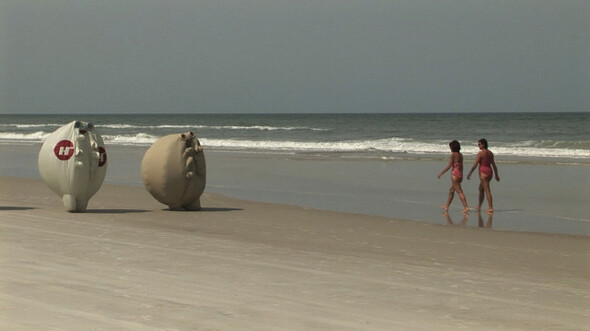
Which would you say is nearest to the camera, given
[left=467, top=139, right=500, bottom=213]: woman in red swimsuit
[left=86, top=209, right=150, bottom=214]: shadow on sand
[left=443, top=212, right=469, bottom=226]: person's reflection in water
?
[left=443, top=212, right=469, bottom=226]: person's reflection in water

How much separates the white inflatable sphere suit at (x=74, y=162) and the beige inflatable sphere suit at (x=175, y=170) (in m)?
0.88

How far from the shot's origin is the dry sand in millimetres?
6324

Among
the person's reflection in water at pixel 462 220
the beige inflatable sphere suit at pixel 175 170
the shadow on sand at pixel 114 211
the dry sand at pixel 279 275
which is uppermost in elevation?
the beige inflatable sphere suit at pixel 175 170

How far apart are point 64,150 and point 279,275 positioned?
631cm

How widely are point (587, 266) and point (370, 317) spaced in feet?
13.6

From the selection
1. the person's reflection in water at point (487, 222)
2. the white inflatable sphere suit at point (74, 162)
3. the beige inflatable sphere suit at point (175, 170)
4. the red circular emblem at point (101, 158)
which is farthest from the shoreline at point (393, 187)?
the white inflatable sphere suit at point (74, 162)

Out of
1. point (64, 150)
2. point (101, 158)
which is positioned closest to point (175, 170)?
point (101, 158)

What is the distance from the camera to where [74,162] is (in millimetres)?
13172

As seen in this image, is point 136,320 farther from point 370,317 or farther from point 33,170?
point 33,170

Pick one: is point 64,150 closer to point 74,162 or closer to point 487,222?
point 74,162

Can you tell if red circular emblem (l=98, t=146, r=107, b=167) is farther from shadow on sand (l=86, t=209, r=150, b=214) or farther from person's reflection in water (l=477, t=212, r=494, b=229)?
person's reflection in water (l=477, t=212, r=494, b=229)

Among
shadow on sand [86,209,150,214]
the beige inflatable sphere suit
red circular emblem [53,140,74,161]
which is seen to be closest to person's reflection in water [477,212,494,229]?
the beige inflatable sphere suit

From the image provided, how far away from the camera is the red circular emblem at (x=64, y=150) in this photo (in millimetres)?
13164

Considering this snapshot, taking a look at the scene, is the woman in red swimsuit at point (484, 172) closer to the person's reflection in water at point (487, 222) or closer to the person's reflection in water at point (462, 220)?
the person's reflection in water at point (487, 222)
